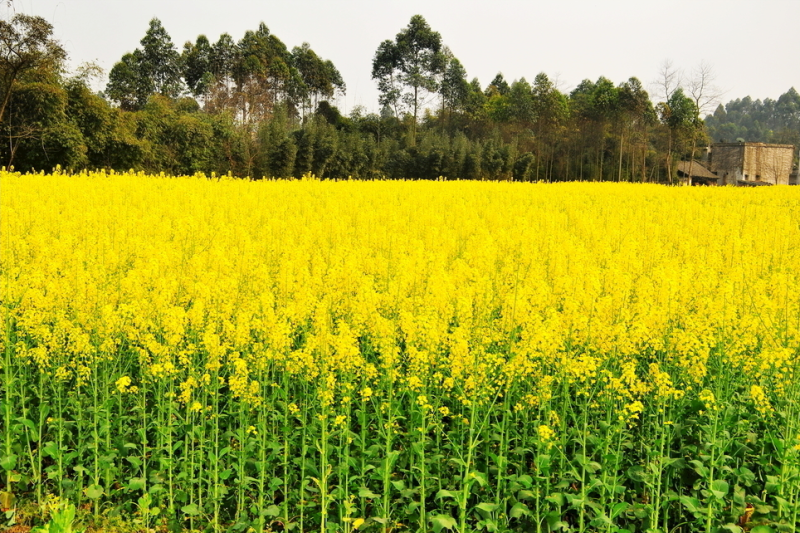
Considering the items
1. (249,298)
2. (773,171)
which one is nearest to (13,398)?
(249,298)

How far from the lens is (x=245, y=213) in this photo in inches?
543

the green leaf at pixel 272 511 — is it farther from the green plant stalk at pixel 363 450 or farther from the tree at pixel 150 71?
the tree at pixel 150 71

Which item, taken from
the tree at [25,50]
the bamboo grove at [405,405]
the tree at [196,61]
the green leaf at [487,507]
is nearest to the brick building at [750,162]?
the tree at [196,61]

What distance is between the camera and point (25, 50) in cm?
3291

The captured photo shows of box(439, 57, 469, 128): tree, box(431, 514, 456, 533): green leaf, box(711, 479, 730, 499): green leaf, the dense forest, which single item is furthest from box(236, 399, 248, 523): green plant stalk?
box(439, 57, 469, 128): tree

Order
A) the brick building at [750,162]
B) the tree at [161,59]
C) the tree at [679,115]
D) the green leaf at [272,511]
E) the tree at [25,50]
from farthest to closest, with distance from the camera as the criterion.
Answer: the brick building at [750,162] < the tree at [161,59] < the tree at [679,115] < the tree at [25,50] < the green leaf at [272,511]

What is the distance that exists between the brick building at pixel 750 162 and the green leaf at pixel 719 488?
82.3 metres

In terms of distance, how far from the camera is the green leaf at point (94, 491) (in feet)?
15.3

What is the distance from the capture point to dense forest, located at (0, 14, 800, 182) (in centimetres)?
3231

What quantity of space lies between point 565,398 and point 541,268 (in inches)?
131

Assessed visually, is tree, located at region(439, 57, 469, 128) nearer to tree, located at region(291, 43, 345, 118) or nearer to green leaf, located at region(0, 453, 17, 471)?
tree, located at region(291, 43, 345, 118)

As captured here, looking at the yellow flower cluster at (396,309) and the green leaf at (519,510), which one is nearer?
the green leaf at (519,510)

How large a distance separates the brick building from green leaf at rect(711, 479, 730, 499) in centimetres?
8233

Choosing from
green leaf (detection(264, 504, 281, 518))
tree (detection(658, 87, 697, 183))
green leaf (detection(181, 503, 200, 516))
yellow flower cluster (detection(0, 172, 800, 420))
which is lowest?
green leaf (detection(181, 503, 200, 516))
